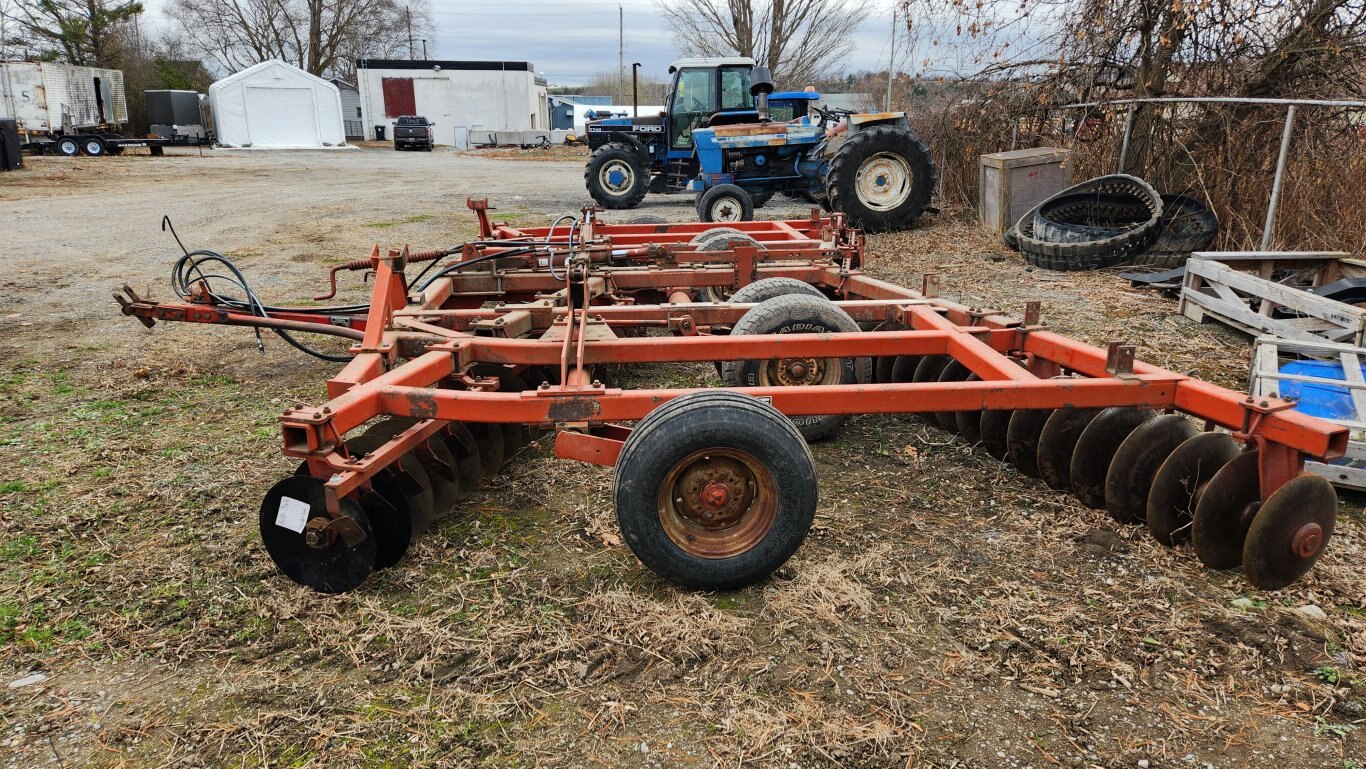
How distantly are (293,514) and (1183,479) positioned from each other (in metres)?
2.92

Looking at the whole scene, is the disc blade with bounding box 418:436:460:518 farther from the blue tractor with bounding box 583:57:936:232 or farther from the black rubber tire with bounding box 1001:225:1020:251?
the blue tractor with bounding box 583:57:936:232

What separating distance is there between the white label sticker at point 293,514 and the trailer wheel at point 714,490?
981 millimetres

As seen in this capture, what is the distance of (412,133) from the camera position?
37.9 metres

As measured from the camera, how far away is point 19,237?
1102 cm

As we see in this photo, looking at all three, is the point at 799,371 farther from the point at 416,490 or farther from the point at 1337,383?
the point at 1337,383

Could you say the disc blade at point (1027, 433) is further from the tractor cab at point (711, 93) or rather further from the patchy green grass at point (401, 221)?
the patchy green grass at point (401, 221)

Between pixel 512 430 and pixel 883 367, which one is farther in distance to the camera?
pixel 883 367

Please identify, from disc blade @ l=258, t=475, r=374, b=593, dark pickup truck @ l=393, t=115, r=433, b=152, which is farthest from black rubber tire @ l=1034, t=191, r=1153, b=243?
dark pickup truck @ l=393, t=115, r=433, b=152

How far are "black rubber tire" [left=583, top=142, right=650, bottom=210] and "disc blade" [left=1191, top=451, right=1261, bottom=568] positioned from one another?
39.5ft

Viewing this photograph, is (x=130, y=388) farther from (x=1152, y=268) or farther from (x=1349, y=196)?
(x=1349, y=196)

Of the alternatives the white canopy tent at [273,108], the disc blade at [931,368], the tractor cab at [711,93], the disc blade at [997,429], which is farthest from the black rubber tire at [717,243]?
the white canopy tent at [273,108]

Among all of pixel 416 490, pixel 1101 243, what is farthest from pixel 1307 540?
pixel 1101 243

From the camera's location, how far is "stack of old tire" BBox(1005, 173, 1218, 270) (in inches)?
304

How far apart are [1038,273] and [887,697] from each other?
6.76 metres
